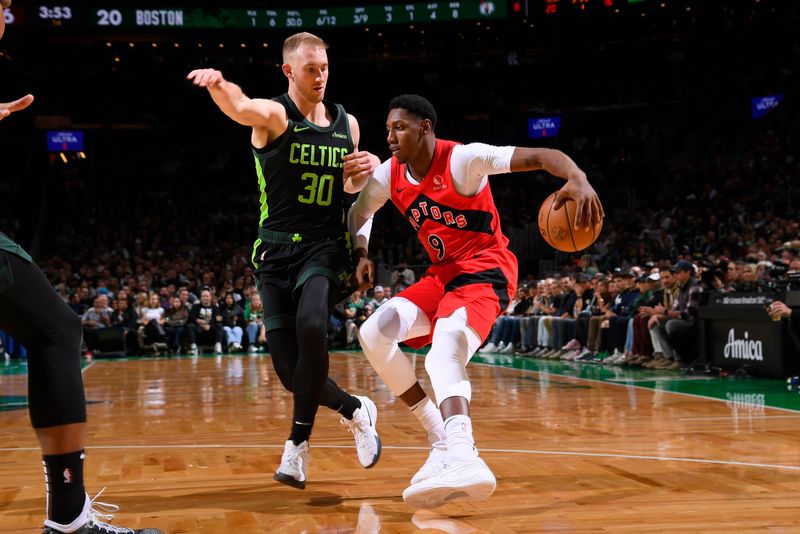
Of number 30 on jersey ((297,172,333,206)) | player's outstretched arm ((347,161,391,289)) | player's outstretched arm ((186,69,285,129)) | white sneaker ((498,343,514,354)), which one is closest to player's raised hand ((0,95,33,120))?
player's outstretched arm ((186,69,285,129))

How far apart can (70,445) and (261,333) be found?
1446cm

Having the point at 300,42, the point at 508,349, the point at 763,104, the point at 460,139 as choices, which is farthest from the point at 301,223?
the point at 460,139

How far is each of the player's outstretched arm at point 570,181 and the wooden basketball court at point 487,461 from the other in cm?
114

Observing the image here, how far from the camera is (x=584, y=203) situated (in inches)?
135

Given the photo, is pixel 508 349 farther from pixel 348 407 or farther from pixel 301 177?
pixel 301 177

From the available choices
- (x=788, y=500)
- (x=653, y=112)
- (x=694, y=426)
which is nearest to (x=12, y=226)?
(x=653, y=112)

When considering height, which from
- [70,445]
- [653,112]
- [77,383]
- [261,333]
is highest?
[653,112]

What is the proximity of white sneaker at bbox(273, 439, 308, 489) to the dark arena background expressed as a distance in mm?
107

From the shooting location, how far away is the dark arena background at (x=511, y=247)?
154 inches

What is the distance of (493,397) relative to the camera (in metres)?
8.02

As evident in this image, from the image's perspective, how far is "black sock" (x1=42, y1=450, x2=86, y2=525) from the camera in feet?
8.63

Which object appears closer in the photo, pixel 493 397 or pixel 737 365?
pixel 493 397

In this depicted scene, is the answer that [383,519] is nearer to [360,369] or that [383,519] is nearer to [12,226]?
[360,369]

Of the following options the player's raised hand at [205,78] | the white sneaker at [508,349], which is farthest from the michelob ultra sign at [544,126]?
the player's raised hand at [205,78]
